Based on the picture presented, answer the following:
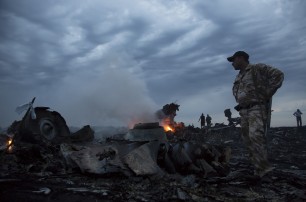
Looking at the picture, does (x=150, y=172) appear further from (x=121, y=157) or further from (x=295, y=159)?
(x=295, y=159)

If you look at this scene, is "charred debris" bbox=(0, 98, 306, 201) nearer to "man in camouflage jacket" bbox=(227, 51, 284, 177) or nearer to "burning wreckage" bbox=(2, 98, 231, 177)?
"burning wreckage" bbox=(2, 98, 231, 177)

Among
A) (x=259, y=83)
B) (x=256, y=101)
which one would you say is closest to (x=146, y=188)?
(x=256, y=101)

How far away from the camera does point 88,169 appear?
18.1 ft

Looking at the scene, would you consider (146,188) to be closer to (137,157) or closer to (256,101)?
(137,157)

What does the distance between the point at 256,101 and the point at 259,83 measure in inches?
15.9

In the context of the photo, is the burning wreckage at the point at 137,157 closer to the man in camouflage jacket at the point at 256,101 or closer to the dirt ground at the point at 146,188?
the dirt ground at the point at 146,188

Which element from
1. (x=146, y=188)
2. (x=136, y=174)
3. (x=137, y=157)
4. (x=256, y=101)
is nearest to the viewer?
(x=146, y=188)

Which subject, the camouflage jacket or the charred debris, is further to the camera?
the camouflage jacket

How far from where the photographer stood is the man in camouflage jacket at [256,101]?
5.61 meters

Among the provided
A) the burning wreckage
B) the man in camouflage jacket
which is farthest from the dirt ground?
the man in camouflage jacket

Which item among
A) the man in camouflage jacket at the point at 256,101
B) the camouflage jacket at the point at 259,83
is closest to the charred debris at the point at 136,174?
the man in camouflage jacket at the point at 256,101

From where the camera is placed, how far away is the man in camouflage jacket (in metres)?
5.61

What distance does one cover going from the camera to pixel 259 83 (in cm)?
593

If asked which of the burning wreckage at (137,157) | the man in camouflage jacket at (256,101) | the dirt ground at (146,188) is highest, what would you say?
the man in camouflage jacket at (256,101)
